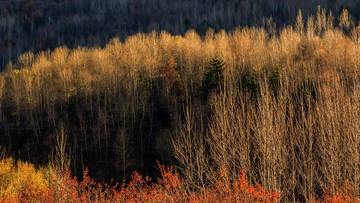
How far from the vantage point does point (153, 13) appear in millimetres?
106875

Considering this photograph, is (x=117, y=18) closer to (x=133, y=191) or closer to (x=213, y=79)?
(x=213, y=79)

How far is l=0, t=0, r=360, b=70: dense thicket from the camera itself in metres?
80.8

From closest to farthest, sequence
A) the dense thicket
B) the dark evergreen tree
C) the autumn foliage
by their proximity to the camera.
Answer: the autumn foliage
the dark evergreen tree
the dense thicket

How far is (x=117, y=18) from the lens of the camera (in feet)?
350

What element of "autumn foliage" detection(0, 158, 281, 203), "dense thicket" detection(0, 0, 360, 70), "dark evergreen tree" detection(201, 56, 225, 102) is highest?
"dense thicket" detection(0, 0, 360, 70)

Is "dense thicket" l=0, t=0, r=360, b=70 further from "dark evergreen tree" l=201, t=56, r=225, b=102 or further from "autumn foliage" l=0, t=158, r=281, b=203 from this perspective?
"autumn foliage" l=0, t=158, r=281, b=203

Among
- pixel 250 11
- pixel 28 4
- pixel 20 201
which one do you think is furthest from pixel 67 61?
pixel 28 4

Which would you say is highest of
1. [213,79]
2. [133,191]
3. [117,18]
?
[117,18]

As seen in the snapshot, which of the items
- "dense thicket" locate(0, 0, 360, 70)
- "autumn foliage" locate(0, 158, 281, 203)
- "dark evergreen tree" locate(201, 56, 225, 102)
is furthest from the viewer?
"dense thicket" locate(0, 0, 360, 70)

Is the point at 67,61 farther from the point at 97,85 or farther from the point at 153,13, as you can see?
the point at 153,13

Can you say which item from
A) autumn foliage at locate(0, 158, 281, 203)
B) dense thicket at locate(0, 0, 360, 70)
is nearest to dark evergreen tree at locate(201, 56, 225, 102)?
autumn foliage at locate(0, 158, 281, 203)

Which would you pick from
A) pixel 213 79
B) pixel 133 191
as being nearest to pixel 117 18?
pixel 213 79

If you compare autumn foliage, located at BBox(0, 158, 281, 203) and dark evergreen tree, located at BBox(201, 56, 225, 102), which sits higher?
dark evergreen tree, located at BBox(201, 56, 225, 102)

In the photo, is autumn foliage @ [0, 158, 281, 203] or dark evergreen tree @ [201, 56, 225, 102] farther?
dark evergreen tree @ [201, 56, 225, 102]
